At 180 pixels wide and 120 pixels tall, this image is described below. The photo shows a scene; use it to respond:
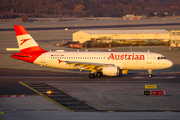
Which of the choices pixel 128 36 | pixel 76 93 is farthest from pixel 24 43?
pixel 128 36

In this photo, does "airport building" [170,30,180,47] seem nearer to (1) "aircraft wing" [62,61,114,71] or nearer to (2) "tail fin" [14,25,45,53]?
(1) "aircraft wing" [62,61,114,71]

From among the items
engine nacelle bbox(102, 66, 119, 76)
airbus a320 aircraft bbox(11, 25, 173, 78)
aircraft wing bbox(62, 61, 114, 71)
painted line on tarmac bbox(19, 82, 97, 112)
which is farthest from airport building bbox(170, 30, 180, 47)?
painted line on tarmac bbox(19, 82, 97, 112)


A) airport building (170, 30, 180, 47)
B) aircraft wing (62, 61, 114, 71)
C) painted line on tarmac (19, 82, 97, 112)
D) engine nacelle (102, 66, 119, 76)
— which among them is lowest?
painted line on tarmac (19, 82, 97, 112)

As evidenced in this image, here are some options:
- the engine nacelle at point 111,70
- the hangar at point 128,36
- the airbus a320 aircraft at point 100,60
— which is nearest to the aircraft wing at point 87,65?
the airbus a320 aircraft at point 100,60

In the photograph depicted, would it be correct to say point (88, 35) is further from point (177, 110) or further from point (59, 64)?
point (177, 110)

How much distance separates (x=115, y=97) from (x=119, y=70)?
13855 mm

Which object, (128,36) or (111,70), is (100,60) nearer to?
(111,70)

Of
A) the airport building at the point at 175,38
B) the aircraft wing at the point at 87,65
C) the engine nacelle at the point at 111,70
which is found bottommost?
the engine nacelle at the point at 111,70

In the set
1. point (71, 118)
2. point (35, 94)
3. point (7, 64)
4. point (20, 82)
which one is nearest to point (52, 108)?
point (71, 118)

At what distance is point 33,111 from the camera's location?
1088 inches

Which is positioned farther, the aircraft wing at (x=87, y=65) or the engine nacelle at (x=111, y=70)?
the aircraft wing at (x=87, y=65)

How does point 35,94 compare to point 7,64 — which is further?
point 7,64

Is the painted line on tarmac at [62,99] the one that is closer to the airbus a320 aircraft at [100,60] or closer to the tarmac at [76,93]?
the tarmac at [76,93]

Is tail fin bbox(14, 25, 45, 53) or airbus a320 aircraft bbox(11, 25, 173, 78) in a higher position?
tail fin bbox(14, 25, 45, 53)
